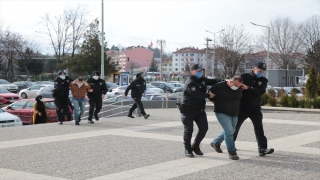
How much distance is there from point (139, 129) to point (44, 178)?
6.76 metres

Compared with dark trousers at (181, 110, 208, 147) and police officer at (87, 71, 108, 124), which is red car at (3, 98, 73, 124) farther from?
dark trousers at (181, 110, 208, 147)

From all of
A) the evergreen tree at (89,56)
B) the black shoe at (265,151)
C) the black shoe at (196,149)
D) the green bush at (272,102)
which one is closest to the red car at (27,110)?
the green bush at (272,102)

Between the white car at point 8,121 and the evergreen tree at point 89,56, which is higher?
the evergreen tree at point 89,56

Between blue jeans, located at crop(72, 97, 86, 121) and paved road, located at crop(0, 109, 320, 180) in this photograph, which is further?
blue jeans, located at crop(72, 97, 86, 121)

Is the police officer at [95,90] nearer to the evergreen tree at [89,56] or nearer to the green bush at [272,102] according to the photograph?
the green bush at [272,102]

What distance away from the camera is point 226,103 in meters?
8.73

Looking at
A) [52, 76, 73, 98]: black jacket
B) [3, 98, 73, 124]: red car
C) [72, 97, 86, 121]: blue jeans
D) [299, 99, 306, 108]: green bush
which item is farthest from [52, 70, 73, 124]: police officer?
[299, 99, 306, 108]: green bush

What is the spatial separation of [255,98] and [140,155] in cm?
246

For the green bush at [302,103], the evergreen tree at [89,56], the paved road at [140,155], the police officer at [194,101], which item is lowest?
the paved road at [140,155]

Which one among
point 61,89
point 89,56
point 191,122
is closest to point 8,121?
point 61,89

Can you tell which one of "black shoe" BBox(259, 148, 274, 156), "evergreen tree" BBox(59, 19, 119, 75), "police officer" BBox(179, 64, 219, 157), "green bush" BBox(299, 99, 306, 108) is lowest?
"black shoe" BBox(259, 148, 274, 156)

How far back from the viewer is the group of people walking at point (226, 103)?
8.74 m

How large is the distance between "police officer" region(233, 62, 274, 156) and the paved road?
1.09ft

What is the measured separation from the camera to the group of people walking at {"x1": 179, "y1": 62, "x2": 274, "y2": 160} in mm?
8742
